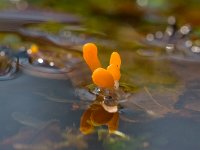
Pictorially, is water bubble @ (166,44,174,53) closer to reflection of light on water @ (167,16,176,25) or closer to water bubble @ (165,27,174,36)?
water bubble @ (165,27,174,36)

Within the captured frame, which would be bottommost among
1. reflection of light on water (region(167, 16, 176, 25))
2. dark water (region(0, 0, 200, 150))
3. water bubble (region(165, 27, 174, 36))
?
dark water (region(0, 0, 200, 150))

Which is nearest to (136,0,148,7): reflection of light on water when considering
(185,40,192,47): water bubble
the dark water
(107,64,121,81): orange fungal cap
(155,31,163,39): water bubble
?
the dark water

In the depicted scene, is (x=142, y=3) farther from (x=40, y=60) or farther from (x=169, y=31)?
(x=40, y=60)

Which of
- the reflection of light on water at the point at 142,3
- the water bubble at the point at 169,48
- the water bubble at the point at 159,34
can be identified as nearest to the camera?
the water bubble at the point at 169,48

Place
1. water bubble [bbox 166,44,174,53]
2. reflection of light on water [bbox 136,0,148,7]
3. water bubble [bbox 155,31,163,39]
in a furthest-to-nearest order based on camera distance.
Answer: reflection of light on water [bbox 136,0,148,7] < water bubble [bbox 155,31,163,39] < water bubble [bbox 166,44,174,53]

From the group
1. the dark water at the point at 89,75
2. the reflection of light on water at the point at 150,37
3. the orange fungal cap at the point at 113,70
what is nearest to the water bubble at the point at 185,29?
the dark water at the point at 89,75

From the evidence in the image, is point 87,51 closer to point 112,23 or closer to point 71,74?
point 71,74

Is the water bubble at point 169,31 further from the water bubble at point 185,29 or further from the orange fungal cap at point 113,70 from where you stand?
the orange fungal cap at point 113,70

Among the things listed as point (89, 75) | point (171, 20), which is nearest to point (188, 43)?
point (171, 20)
